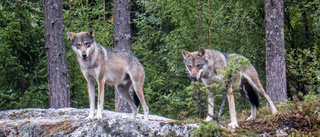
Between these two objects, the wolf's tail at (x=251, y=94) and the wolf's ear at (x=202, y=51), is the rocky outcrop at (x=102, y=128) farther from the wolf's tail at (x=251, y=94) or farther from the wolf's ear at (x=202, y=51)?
the wolf's tail at (x=251, y=94)

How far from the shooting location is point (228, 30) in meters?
10.9

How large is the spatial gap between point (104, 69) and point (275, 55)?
4.69m

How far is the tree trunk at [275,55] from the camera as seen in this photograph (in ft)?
30.2

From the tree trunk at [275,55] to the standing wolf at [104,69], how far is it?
3.80 m

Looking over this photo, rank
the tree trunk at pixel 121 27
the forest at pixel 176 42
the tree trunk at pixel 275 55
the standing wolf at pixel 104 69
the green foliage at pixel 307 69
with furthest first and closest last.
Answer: the tree trunk at pixel 121 27 → the forest at pixel 176 42 → the tree trunk at pixel 275 55 → the standing wolf at pixel 104 69 → the green foliage at pixel 307 69

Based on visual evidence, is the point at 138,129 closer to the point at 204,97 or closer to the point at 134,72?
the point at 204,97

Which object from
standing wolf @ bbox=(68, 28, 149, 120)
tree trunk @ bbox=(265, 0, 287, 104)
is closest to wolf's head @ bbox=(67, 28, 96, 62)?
standing wolf @ bbox=(68, 28, 149, 120)

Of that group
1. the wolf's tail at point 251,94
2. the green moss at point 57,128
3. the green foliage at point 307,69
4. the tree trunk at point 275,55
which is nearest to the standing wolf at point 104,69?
the green moss at point 57,128

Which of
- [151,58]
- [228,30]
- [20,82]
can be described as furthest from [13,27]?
[228,30]

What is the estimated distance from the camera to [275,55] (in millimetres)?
9273

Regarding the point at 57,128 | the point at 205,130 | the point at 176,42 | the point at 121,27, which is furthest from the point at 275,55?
the point at 57,128

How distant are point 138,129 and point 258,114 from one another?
10.4ft

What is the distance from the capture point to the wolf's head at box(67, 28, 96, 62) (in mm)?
6361

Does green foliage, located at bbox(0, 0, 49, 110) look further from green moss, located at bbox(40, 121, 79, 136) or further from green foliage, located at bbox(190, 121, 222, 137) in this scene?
green foliage, located at bbox(190, 121, 222, 137)
